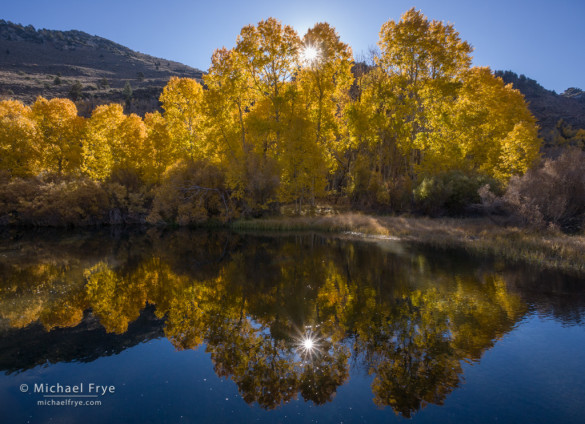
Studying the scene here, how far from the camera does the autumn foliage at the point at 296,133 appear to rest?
26.8m

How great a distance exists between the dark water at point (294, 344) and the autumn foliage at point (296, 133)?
14.5 m

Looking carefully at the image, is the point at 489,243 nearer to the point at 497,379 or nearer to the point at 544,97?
the point at 497,379

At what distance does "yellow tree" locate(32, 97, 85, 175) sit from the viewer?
3281 centimetres

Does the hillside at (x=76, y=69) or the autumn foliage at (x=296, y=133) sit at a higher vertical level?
the hillside at (x=76, y=69)

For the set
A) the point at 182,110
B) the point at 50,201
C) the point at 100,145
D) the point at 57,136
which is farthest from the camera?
the point at 182,110

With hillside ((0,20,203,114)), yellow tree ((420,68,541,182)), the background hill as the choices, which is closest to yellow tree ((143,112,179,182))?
yellow tree ((420,68,541,182))

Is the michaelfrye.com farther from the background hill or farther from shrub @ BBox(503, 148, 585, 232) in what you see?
the background hill

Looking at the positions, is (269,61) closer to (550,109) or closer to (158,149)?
(158,149)

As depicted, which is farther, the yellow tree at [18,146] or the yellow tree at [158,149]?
the yellow tree at [158,149]

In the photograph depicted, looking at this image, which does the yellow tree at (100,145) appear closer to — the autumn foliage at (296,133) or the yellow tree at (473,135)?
the autumn foliage at (296,133)

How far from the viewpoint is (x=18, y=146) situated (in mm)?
31281

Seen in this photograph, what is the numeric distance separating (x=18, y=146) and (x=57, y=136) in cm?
333

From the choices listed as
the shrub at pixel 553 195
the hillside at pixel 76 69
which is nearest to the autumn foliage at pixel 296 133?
the shrub at pixel 553 195

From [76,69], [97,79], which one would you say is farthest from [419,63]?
[76,69]
